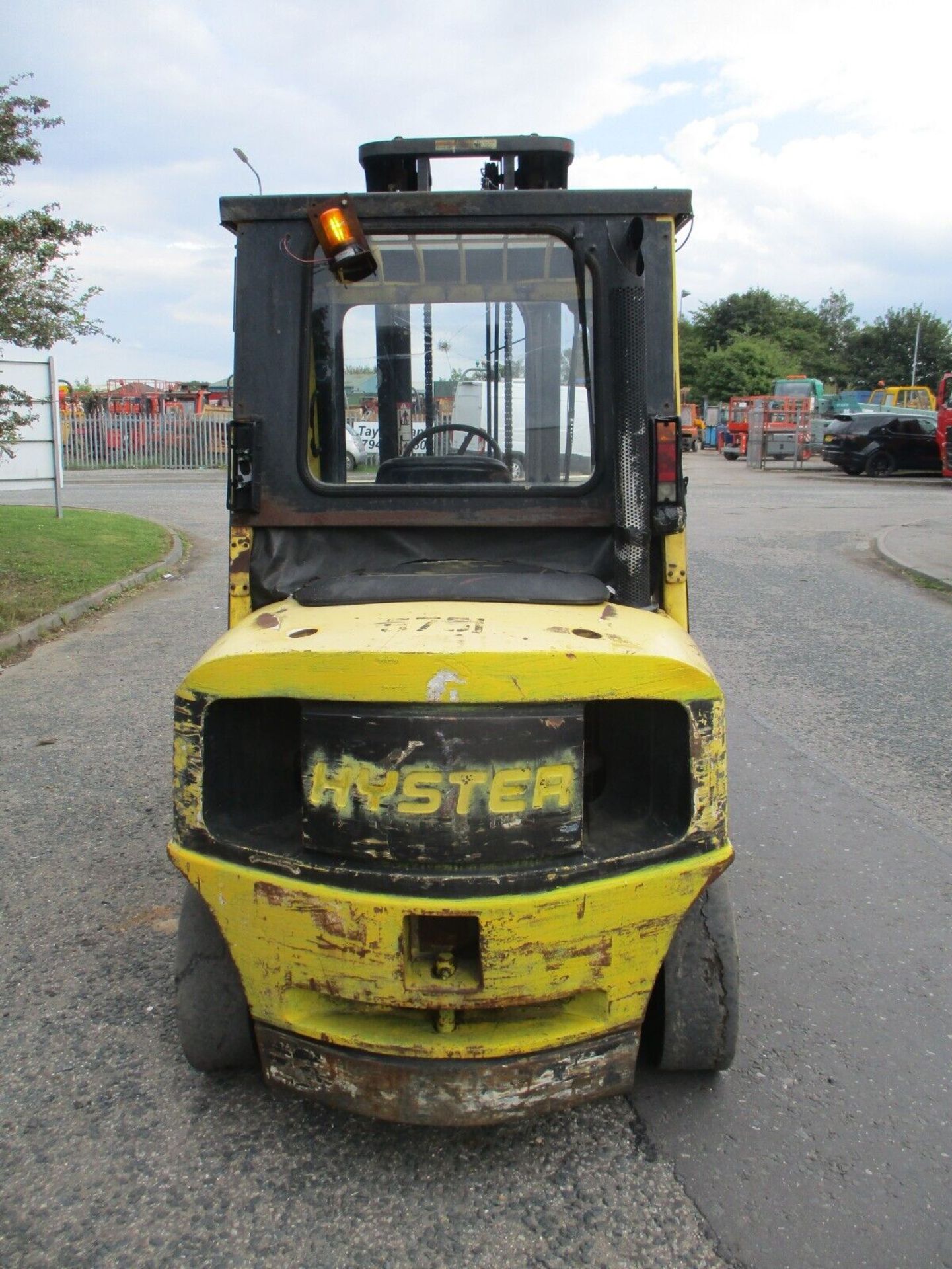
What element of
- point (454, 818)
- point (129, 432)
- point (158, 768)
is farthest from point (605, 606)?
point (129, 432)

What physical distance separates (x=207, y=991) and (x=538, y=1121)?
93 cm

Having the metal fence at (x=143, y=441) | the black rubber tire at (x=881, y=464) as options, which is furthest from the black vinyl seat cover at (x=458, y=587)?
the metal fence at (x=143, y=441)

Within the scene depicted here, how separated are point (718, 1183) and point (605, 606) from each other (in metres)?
1.42

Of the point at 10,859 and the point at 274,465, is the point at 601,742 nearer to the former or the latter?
the point at 274,465

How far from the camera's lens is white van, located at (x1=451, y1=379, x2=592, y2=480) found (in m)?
3.19

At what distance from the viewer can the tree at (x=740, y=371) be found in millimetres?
59469

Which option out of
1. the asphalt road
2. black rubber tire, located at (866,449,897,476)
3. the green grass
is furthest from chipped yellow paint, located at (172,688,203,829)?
black rubber tire, located at (866,449,897,476)

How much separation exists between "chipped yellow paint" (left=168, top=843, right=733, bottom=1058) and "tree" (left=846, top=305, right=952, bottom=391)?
7392 centimetres

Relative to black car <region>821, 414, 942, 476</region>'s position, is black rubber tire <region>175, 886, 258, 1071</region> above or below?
below

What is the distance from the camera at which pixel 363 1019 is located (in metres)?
2.44

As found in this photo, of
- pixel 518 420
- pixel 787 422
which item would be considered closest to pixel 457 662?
pixel 518 420

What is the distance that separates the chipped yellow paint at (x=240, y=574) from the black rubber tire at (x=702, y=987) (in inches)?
61.7

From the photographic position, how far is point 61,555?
12250mm

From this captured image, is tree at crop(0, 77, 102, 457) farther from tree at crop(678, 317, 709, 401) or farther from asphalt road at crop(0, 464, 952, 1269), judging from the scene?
tree at crop(678, 317, 709, 401)
